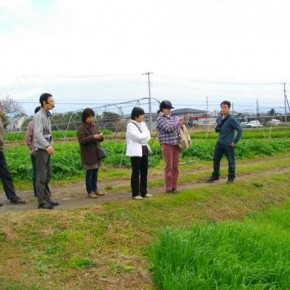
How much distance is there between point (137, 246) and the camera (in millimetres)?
5637

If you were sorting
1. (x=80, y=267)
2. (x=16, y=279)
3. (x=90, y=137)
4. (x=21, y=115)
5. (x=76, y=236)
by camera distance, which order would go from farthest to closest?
1. (x=21, y=115)
2. (x=90, y=137)
3. (x=76, y=236)
4. (x=80, y=267)
5. (x=16, y=279)

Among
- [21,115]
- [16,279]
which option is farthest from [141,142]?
[21,115]

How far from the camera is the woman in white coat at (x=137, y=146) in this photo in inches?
274

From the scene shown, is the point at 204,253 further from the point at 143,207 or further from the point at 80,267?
the point at 143,207

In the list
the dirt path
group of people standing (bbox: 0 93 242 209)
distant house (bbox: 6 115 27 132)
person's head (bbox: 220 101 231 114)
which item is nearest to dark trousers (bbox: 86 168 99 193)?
A: group of people standing (bbox: 0 93 242 209)

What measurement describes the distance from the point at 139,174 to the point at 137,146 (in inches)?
23.3

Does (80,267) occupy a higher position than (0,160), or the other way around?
(0,160)

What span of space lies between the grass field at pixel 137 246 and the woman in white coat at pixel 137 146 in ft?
1.39

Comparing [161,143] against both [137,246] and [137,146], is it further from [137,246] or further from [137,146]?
[137,246]

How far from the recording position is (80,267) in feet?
15.9

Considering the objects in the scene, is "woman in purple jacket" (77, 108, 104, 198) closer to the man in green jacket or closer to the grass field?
the grass field

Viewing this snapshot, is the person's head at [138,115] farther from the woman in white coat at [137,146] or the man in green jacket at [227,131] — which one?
the man in green jacket at [227,131]

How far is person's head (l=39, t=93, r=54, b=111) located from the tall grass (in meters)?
2.53

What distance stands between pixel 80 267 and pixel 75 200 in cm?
279
